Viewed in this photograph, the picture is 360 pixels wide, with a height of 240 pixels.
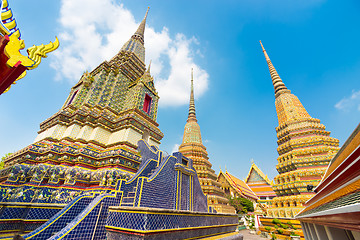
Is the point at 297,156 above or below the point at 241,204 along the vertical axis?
above

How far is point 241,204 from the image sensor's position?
24297 millimetres

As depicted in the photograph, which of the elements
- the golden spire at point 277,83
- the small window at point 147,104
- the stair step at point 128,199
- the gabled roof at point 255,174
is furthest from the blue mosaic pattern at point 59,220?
the gabled roof at point 255,174

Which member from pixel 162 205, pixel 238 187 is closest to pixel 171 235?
pixel 162 205

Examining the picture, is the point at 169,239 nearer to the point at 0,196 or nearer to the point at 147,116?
the point at 0,196

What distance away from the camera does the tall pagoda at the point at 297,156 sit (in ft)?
40.7

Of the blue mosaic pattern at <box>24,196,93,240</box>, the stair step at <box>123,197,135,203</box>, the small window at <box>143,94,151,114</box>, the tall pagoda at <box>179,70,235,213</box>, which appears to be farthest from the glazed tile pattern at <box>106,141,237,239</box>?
the tall pagoda at <box>179,70,235,213</box>

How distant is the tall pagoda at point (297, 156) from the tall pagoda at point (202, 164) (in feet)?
16.4

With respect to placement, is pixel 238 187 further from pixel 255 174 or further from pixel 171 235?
pixel 171 235

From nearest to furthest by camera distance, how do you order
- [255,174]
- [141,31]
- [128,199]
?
[128,199], [141,31], [255,174]

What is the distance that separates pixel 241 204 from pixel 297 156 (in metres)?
13.9

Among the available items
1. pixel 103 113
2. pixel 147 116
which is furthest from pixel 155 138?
pixel 103 113

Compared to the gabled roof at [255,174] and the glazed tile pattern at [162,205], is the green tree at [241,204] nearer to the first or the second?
the gabled roof at [255,174]

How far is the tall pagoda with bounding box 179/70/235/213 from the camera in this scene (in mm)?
16931

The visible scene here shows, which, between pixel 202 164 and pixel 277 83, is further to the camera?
pixel 277 83
